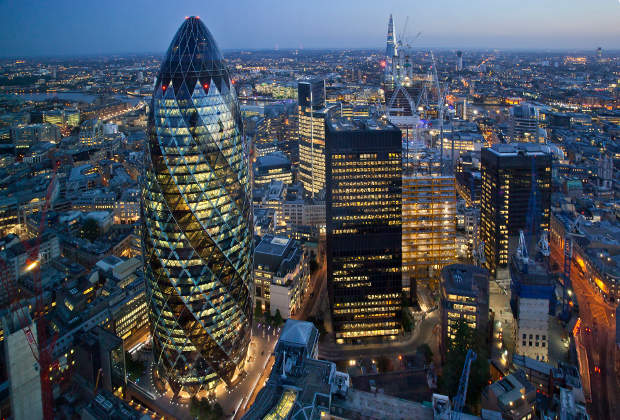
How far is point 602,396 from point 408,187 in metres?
24.4

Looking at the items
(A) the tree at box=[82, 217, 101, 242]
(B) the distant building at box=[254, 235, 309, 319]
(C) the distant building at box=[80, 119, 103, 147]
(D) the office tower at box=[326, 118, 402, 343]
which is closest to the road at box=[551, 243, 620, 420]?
(D) the office tower at box=[326, 118, 402, 343]

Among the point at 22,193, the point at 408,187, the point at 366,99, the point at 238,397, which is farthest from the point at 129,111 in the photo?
the point at 238,397

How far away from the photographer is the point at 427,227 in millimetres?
50719

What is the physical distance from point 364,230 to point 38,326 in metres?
25.1

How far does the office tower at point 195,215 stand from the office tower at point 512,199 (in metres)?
28.9

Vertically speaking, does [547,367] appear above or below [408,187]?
below

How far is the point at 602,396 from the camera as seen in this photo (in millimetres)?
33156

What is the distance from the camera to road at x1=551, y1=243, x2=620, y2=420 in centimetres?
3228

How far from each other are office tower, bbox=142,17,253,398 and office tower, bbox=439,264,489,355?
15.6 metres

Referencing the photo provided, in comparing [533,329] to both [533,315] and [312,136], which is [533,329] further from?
[312,136]

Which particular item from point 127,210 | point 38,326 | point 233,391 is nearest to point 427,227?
point 233,391

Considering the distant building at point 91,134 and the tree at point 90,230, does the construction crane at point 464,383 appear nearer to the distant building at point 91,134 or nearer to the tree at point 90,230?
the tree at point 90,230

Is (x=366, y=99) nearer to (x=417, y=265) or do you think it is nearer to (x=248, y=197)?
(x=417, y=265)

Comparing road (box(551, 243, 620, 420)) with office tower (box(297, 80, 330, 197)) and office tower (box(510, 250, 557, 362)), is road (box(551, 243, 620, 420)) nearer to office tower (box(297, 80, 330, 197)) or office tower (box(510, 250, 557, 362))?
office tower (box(510, 250, 557, 362))
